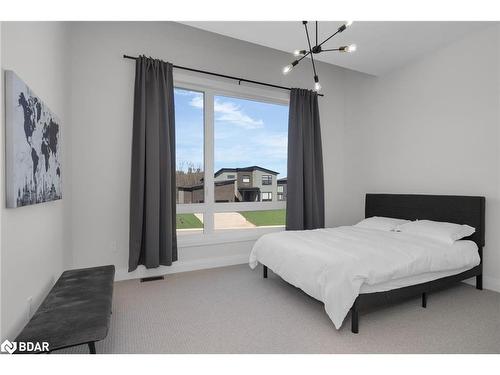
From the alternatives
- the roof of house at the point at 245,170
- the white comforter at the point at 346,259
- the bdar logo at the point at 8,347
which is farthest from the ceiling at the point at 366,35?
the bdar logo at the point at 8,347

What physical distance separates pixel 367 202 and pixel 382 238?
5.04 feet

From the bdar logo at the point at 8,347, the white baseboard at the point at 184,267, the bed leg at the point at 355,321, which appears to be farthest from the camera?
the white baseboard at the point at 184,267

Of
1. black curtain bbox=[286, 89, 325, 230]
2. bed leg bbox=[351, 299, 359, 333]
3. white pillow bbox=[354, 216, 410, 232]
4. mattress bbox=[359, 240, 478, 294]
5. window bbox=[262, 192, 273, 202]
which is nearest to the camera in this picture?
bed leg bbox=[351, 299, 359, 333]

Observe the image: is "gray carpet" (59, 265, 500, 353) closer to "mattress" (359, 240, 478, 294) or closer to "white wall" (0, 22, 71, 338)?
"mattress" (359, 240, 478, 294)

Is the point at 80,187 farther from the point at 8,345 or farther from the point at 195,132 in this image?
the point at 8,345

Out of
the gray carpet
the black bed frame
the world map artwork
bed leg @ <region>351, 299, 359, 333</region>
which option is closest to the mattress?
the black bed frame

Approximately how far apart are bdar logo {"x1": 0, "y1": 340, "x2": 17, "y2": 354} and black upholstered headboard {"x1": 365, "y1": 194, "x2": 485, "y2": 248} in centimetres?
406

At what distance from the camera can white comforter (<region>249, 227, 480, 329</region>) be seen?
6.94 ft

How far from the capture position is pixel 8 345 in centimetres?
145

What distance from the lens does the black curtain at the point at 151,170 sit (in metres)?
3.24

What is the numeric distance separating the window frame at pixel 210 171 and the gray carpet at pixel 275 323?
90 centimetres

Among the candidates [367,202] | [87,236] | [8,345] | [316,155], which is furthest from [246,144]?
[8,345]

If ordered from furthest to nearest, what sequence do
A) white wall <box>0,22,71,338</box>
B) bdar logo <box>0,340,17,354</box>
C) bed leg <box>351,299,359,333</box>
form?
bed leg <box>351,299,359,333</box>
white wall <box>0,22,71,338</box>
bdar logo <box>0,340,17,354</box>

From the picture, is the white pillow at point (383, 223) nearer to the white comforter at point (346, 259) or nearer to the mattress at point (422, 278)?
the white comforter at point (346, 259)
